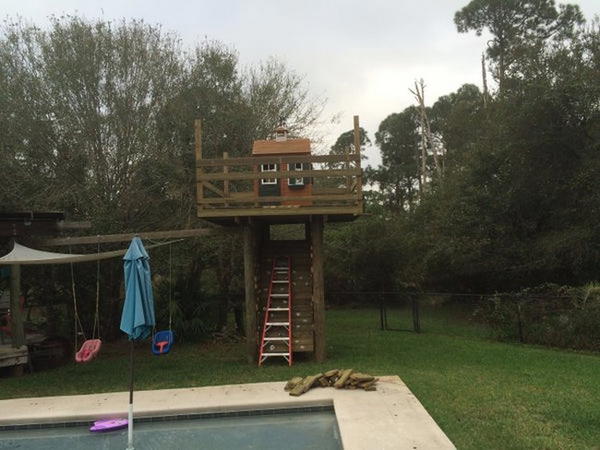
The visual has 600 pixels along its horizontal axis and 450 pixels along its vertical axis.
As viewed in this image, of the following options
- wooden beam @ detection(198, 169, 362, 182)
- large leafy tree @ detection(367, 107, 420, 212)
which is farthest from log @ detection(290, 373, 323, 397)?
large leafy tree @ detection(367, 107, 420, 212)

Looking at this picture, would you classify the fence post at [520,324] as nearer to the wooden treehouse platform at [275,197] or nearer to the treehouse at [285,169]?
the wooden treehouse platform at [275,197]

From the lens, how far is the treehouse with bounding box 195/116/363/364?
415 inches

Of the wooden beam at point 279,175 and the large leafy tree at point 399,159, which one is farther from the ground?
the large leafy tree at point 399,159

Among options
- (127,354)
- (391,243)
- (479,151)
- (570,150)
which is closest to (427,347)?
(127,354)

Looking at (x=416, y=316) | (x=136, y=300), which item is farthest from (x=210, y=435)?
(x=416, y=316)

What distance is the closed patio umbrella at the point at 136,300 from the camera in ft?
19.3

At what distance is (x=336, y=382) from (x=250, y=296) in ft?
12.0

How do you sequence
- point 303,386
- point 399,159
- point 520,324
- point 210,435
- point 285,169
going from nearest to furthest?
point 210,435
point 303,386
point 285,169
point 520,324
point 399,159

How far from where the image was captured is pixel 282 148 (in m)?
11.8

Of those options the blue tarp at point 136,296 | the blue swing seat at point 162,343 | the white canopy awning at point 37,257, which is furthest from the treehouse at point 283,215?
the blue tarp at point 136,296

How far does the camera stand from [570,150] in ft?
55.1

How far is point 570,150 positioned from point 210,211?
1214 cm

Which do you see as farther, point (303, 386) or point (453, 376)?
point (453, 376)

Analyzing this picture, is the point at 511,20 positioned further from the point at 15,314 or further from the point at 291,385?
the point at 15,314
